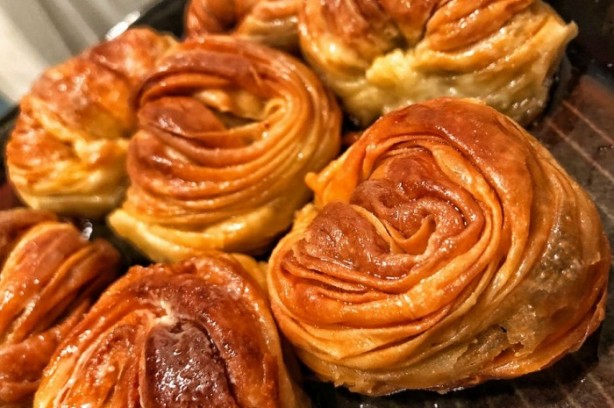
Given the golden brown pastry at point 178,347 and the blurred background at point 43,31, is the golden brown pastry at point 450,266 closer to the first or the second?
the golden brown pastry at point 178,347

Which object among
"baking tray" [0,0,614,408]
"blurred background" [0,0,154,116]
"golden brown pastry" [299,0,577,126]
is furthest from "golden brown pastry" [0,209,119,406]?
"blurred background" [0,0,154,116]

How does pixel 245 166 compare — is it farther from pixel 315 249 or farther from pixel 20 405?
pixel 20 405

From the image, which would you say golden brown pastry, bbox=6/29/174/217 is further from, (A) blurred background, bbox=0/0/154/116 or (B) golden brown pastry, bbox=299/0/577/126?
(A) blurred background, bbox=0/0/154/116

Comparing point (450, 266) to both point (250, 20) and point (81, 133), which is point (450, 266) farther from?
point (81, 133)

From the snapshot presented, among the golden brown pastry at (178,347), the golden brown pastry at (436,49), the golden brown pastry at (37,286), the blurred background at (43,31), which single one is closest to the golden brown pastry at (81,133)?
the golden brown pastry at (37,286)

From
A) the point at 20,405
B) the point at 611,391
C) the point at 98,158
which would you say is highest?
the point at 98,158

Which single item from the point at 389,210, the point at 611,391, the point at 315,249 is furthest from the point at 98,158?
the point at 611,391

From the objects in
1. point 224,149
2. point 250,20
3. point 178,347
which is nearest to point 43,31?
point 250,20
